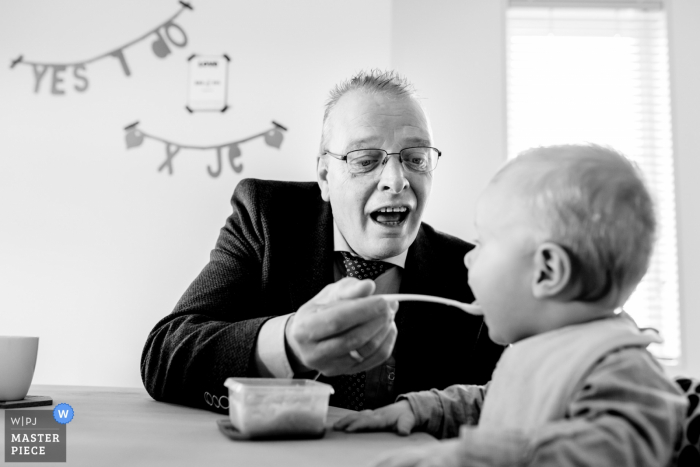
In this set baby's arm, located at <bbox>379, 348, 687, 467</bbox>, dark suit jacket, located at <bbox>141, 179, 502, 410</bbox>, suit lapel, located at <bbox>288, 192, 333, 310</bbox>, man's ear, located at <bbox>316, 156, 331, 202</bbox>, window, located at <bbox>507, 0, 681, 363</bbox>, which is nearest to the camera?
baby's arm, located at <bbox>379, 348, 687, 467</bbox>

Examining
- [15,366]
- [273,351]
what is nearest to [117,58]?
[15,366]

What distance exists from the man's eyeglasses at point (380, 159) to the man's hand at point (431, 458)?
1.04m

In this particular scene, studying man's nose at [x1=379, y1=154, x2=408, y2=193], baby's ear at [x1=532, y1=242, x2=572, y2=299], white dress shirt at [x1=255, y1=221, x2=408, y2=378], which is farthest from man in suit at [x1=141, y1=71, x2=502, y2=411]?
baby's ear at [x1=532, y1=242, x2=572, y2=299]

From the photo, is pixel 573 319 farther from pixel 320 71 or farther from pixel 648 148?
pixel 648 148

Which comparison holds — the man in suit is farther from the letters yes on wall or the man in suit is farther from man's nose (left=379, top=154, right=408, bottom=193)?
the letters yes on wall

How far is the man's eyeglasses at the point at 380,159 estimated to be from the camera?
59.7 inches

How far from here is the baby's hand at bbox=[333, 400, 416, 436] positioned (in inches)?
33.4

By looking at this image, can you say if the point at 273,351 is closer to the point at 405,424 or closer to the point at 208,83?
the point at 405,424

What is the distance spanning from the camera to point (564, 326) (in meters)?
0.74

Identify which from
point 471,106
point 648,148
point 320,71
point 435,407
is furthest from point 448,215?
point 435,407

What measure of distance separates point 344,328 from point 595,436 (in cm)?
43

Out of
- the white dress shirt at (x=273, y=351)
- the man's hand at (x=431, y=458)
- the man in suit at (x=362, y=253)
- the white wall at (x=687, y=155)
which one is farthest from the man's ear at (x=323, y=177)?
the white wall at (x=687, y=155)

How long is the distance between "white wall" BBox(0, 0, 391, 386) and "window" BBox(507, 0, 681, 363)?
770 millimetres

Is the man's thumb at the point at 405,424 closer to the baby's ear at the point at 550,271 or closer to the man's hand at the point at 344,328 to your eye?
the man's hand at the point at 344,328
